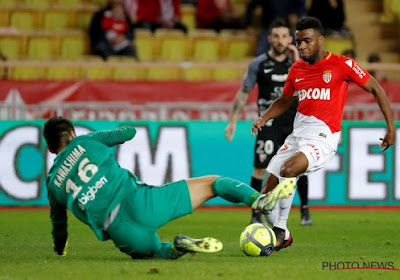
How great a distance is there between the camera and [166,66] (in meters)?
16.5

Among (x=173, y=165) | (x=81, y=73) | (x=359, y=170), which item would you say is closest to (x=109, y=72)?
(x=81, y=73)

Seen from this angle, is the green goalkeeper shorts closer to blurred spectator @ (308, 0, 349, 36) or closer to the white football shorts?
the white football shorts

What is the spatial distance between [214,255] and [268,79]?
12.1ft

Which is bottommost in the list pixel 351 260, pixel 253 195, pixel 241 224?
pixel 241 224

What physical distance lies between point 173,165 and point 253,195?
7.09 metres

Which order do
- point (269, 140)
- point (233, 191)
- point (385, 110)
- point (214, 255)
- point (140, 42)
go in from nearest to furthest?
1. point (233, 191)
2. point (214, 255)
3. point (385, 110)
4. point (269, 140)
5. point (140, 42)

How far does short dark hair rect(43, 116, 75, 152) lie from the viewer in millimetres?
7281

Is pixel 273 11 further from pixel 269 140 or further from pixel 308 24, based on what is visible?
pixel 308 24

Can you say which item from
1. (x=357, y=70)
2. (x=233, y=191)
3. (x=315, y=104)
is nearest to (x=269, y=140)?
(x=315, y=104)

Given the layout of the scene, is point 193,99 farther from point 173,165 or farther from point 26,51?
point 26,51

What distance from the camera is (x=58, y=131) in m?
7.28

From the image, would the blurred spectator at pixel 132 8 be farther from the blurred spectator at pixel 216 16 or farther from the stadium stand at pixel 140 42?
the blurred spectator at pixel 216 16

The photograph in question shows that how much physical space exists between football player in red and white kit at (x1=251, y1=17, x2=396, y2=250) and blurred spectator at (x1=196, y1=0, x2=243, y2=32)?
34.1 ft

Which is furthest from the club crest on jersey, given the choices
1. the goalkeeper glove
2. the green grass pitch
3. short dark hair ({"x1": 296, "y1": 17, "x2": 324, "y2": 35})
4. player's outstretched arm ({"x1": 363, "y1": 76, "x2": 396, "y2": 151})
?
the goalkeeper glove
